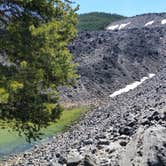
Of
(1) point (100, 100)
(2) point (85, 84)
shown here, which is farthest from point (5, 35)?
(2) point (85, 84)

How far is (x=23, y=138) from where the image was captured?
57094 mm

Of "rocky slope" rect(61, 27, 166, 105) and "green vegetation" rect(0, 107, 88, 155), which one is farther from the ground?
"rocky slope" rect(61, 27, 166, 105)

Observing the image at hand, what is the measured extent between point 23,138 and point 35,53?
31771 mm

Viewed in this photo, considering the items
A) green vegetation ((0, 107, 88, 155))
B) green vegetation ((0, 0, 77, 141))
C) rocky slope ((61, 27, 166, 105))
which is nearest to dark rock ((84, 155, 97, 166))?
green vegetation ((0, 0, 77, 141))

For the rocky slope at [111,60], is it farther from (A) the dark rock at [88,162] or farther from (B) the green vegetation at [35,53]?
(A) the dark rock at [88,162]

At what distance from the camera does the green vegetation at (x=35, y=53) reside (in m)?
25.5

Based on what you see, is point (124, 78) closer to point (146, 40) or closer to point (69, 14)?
point (146, 40)

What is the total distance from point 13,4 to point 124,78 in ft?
242

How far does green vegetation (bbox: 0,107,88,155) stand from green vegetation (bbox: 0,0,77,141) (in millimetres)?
25243

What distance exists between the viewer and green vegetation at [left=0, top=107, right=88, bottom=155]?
5328cm

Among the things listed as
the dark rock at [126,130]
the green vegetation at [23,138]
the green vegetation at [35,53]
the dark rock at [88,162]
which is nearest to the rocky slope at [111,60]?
the green vegetation at [23,138]

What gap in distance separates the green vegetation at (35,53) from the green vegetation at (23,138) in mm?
25243

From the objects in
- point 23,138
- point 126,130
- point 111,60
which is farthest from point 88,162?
point 111,60

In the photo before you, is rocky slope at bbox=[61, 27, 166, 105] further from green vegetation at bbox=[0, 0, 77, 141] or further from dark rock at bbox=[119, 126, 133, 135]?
green vegetation at bbox=[0, 0, 77, 141]
